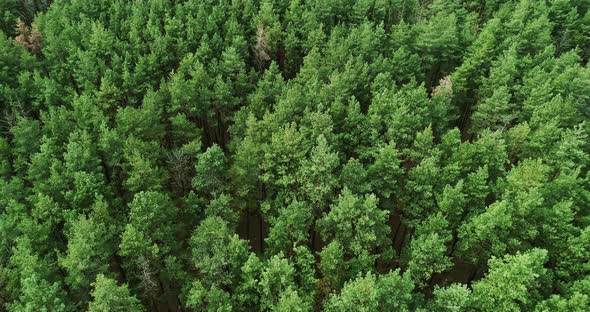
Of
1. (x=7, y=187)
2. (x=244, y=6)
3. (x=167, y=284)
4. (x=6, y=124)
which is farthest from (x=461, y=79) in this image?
(x=6, y=124)

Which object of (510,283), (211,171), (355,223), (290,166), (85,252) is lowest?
(510,283)

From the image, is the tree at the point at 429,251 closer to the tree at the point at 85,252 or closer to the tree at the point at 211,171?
the tree at the point at 211,171

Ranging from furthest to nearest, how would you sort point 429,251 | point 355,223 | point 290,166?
point 290,166 < point 355,223 < point 429,251

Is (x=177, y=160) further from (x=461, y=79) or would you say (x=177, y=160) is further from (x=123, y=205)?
(x=461, y=79)

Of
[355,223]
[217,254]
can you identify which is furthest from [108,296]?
[355,223]

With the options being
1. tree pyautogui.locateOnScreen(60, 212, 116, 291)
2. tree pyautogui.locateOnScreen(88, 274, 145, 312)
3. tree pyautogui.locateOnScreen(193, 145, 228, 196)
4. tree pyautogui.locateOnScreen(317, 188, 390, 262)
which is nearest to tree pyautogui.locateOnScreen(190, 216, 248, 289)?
tree pyautogui.locateOnScreen(88, 274, 145, 312)

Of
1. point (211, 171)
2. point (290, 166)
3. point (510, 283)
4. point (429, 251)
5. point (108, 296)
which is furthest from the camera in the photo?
point (290, 166)

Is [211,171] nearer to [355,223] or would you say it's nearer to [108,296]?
[355,223]

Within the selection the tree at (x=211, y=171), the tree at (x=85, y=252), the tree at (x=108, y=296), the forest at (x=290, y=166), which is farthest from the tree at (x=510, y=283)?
the tree at (x=85, y=252)

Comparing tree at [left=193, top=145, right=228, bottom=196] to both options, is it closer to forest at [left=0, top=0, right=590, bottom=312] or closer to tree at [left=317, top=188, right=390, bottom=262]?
forest at [left=0, top=0, right=590, bottom=312]
